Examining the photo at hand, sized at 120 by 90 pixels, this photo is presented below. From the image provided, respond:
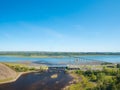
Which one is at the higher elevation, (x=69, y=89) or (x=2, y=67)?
(x=2, y=67)

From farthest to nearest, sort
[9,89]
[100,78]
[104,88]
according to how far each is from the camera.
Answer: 1. [100,78]
2. [9,89]
3. [104,88]

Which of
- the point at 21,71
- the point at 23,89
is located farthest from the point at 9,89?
the point at 21,71

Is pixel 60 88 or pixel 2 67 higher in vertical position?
pixel 2 67

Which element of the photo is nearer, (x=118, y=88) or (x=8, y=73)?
(x=118, y=88)

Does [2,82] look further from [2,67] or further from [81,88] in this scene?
[81,88]

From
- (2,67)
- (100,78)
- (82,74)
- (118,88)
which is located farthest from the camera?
(82,74)

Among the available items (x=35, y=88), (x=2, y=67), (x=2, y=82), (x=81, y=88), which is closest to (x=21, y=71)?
(x=2, y=67)

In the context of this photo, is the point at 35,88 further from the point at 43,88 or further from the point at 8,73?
the point at 8,73

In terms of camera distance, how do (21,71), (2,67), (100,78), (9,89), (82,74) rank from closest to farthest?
(9,89)
(100,78)
(2,67)
(82,74)
(21,71)

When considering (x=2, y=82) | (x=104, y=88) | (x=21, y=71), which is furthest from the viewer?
(x=21, y=71)
